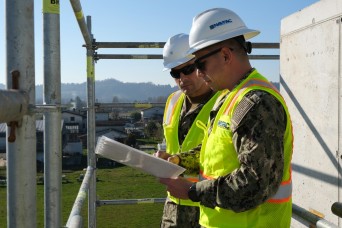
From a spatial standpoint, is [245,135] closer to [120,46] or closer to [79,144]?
[120,46]

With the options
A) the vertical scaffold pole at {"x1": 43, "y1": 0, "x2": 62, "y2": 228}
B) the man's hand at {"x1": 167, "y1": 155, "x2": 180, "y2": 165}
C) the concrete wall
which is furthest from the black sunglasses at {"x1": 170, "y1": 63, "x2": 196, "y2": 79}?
the vertical scaffold pole at {"x1": 43, "y1": 0, "x2": 62, "y2": 228}

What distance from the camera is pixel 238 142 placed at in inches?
69.9

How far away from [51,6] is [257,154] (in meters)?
0.90

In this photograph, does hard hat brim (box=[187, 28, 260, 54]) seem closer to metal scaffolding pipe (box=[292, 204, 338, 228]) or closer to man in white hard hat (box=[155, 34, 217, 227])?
man in white hard hat (box=[155, 34, 217, 227])

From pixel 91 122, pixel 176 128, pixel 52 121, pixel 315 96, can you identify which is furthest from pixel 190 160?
pixel 91 122

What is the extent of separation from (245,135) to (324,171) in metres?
1.47

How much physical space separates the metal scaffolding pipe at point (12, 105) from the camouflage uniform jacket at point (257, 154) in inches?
34.1

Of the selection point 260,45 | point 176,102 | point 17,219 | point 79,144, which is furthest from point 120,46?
point 79,144

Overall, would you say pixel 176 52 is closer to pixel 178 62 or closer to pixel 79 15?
pixel 178 62

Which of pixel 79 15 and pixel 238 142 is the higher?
pixel 79 15

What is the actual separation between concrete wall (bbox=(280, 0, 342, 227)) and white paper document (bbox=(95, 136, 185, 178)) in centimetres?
117

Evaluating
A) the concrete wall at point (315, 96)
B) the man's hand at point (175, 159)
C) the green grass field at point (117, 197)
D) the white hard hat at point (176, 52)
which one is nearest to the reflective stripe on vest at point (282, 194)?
the man's hand at point (175, 159)

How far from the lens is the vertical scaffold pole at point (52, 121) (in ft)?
4.94

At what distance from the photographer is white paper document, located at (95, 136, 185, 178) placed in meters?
2.08
